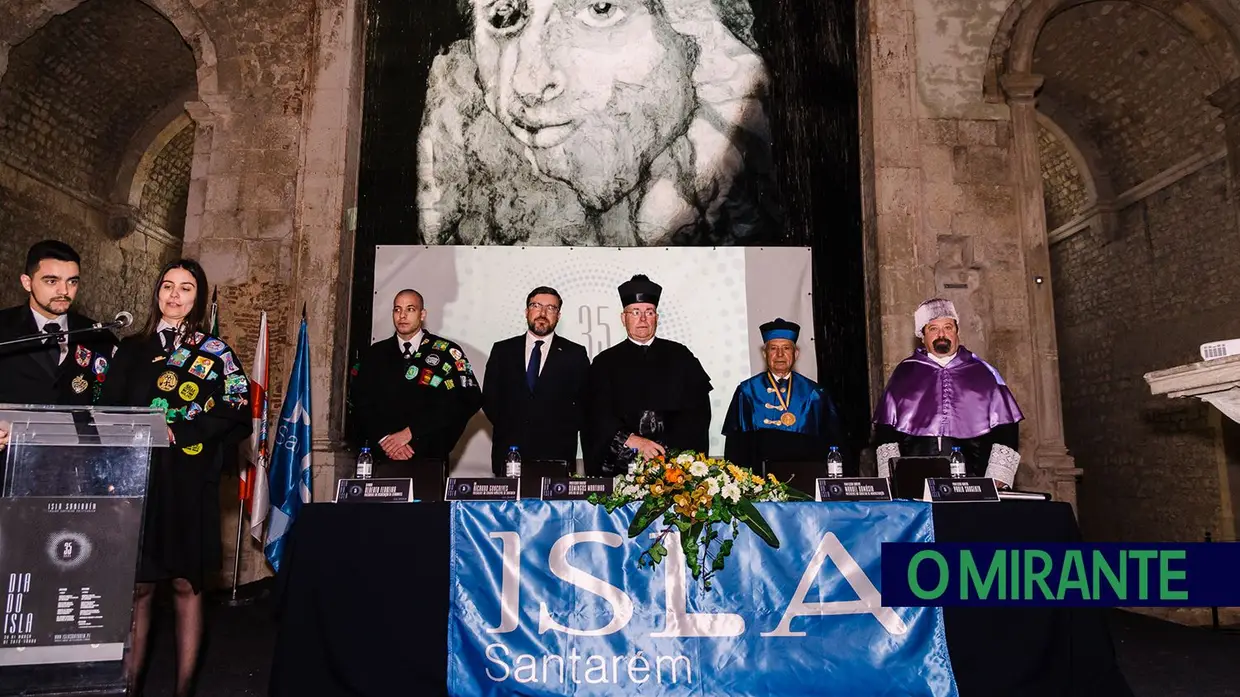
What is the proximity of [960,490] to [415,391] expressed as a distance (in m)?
2.60

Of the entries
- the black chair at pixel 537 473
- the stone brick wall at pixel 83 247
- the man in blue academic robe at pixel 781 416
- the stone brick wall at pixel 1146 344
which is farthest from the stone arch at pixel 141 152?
the stone brick wall at pixel 1146 344

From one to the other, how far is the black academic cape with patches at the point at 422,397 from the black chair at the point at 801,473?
5.67 ft

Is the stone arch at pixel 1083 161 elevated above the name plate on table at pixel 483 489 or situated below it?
above

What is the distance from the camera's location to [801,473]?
3.17 meters

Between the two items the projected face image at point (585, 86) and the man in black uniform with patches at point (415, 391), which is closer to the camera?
the man in black uniform with patches at point (415, 391)

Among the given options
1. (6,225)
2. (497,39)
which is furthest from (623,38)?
(6,225)

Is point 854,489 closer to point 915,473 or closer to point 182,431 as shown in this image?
point 915,473

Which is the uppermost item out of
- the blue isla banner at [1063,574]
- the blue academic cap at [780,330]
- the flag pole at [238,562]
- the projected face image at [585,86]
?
the projected face image at [585,86]

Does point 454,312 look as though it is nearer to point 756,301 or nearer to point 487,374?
point 487,374

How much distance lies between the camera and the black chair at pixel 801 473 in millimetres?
3143

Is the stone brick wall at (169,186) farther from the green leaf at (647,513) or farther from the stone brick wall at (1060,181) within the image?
the stone brick wall at (1060,181)

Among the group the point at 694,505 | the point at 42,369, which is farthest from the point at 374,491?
the point at 42,369

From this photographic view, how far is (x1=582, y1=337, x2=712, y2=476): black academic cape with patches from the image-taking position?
13.1 ft

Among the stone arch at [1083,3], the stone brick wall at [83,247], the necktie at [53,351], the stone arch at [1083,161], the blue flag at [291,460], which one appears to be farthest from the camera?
the stone arch at [1083,161]
